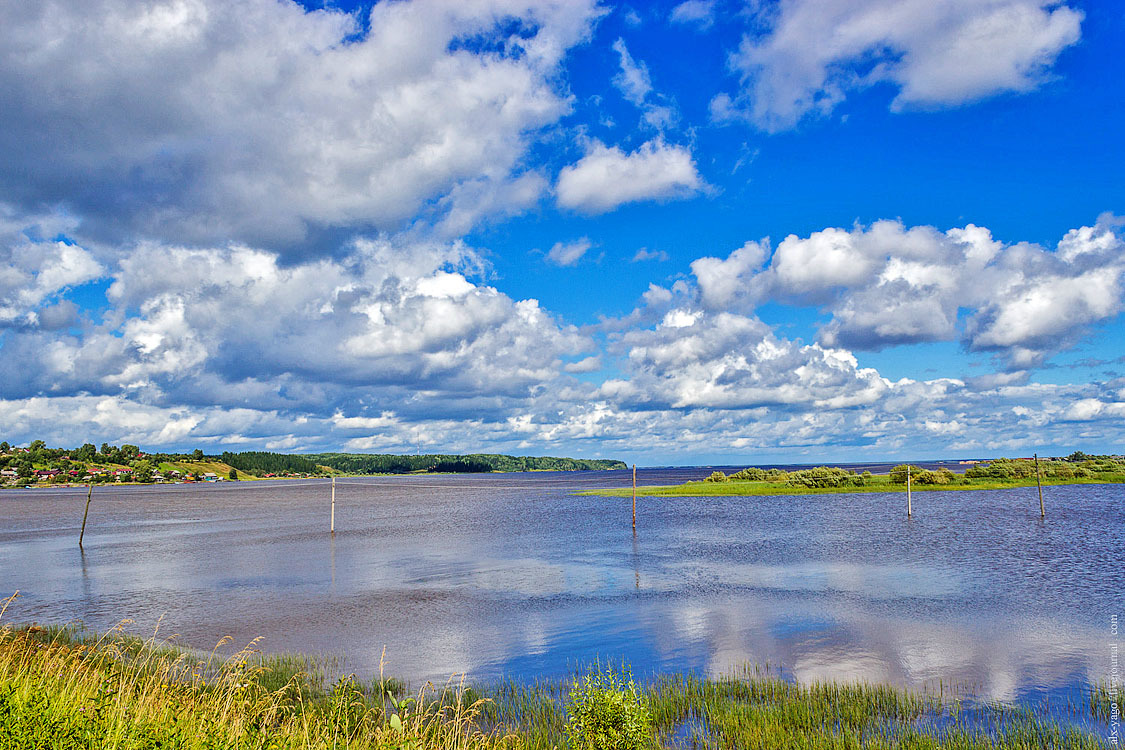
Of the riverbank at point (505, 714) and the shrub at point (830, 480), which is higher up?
the riverbank at point (505, 714)

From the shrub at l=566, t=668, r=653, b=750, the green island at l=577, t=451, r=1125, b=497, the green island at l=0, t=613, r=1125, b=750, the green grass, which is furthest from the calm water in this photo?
the green island at l=577, t=451, r=1125, b=497

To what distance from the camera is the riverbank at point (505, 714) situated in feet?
29.9

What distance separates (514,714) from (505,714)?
0.21m

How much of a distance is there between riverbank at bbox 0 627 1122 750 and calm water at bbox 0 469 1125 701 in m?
1.65

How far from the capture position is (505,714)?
14.7m

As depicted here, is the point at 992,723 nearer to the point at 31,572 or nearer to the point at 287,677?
the point at 287,677

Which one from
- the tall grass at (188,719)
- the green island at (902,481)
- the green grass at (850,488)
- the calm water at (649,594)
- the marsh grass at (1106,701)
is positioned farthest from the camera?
the green island at (902,481)

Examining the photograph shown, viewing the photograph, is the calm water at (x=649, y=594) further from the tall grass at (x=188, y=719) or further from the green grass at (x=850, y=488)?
the green grass at (x=850, y=488)

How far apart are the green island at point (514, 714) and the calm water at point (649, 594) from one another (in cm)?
159

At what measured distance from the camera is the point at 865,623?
22438 millimetres

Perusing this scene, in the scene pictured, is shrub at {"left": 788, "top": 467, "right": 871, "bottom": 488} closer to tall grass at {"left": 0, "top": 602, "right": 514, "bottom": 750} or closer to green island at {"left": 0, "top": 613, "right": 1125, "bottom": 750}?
green island at {"left": 0, "top": 613, "right": 1125, "bottom": 750}

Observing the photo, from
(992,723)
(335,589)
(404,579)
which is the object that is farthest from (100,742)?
(404,579)

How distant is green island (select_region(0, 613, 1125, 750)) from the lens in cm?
909

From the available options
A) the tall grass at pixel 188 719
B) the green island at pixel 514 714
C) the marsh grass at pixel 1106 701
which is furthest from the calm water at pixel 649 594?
the tall grass at pixel 188 719
